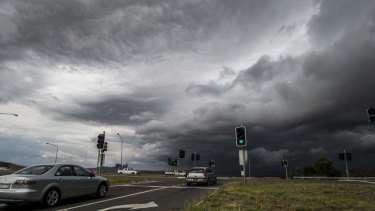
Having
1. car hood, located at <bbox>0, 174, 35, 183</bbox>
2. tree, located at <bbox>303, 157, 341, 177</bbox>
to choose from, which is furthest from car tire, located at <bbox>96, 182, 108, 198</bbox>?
tree, located at <bbox>303, 157, 341, 177</bbox>

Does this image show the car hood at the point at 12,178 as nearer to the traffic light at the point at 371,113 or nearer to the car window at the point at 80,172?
the car window at the point at 80,172

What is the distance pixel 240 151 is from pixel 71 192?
14025 millimetres

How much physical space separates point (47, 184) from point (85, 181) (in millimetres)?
2223

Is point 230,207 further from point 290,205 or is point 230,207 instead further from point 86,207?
point 86,207

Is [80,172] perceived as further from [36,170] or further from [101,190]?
[36,170]

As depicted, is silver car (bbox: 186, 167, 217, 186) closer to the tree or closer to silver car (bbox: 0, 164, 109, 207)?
silver car (bbox: 0, 164, 109, 207)

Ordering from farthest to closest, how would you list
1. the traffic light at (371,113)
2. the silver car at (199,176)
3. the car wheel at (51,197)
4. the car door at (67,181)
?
the silver car at (199,176) < the traffic light at (371,113) < the car door at (67,181) < the car wheel at (51,197)

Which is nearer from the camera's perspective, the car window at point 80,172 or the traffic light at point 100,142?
the car window at point 80,172

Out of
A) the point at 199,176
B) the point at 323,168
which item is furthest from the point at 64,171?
the point at 323,168

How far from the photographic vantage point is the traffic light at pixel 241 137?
2336 centimetres

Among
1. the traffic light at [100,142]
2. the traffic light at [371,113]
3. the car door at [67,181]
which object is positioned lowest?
the car door at [67,181]

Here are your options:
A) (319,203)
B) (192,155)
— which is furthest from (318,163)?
(319,203)

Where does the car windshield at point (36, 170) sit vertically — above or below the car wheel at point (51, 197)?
above

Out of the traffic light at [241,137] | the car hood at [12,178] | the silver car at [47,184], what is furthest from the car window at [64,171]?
the traffic light at [241,137]
